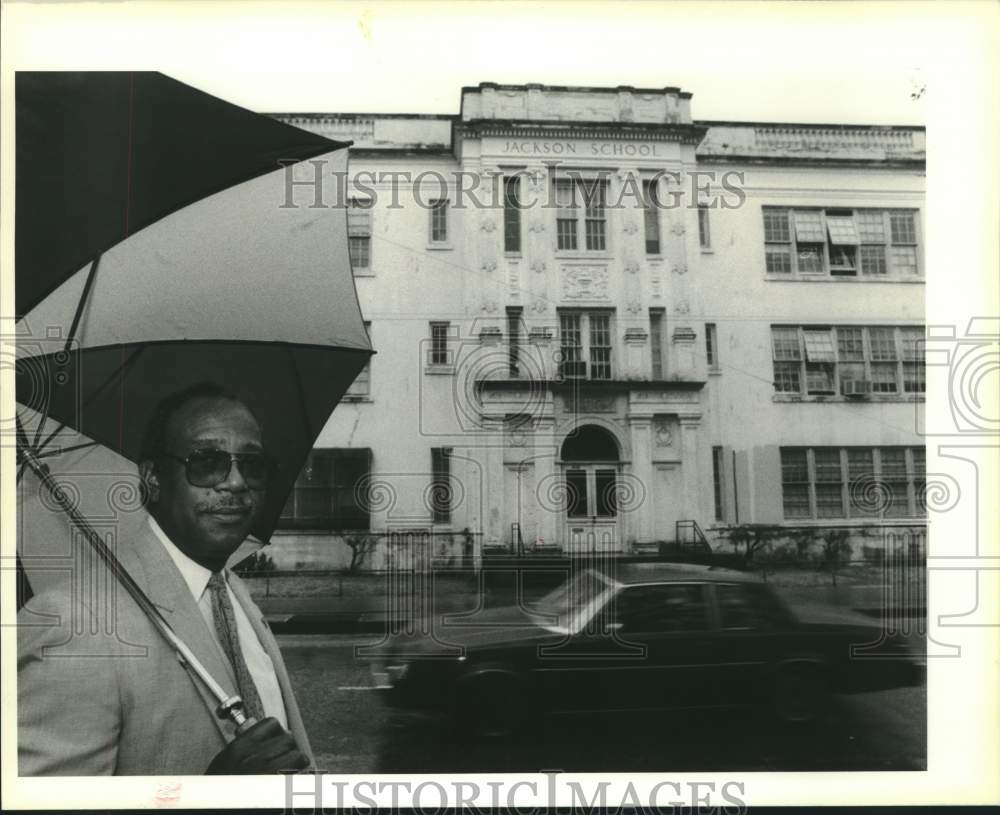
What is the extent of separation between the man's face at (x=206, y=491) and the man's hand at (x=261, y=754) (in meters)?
0.84

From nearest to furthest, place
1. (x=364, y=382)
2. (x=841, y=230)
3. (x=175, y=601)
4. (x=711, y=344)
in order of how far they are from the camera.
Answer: (x=175, y=601) → (x=364, y=382) → (x=711, y=344) → (x=841, y=230)

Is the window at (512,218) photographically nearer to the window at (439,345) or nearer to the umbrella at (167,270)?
the window at (439,345)

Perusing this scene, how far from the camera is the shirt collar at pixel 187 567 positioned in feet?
13.2

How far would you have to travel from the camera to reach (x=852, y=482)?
4.24 m

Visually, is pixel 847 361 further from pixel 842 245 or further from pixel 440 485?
pixel 440 485

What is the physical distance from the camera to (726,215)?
434cm

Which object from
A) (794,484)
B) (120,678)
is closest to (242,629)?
(120,678)

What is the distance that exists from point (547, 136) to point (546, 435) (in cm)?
162

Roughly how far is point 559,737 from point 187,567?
205 centimetres

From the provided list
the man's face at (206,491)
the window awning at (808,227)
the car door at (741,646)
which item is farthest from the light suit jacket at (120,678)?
the window awning at (808,227)

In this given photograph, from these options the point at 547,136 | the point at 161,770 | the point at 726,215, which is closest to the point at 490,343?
the point at 547,136

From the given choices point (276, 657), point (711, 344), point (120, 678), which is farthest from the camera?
point (711, 344)

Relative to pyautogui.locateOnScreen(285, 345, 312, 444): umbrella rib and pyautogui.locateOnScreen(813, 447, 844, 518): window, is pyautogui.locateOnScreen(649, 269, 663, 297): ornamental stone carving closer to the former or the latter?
pyautogui.locateOnScreen(813, 447, 844, 518): window

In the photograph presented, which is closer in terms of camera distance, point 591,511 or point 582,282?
point 591,511
